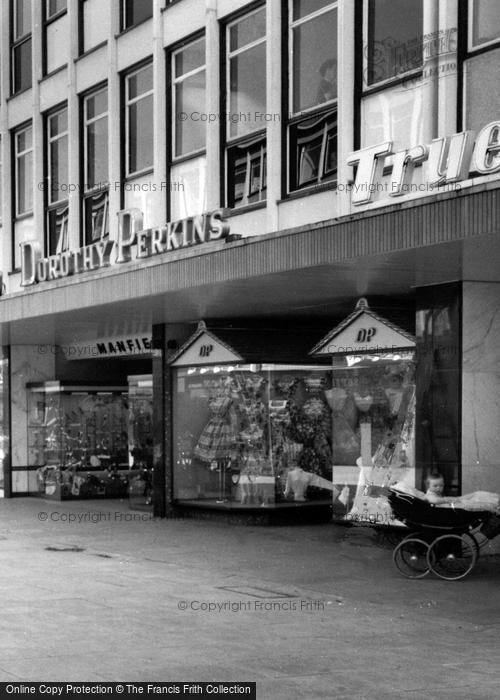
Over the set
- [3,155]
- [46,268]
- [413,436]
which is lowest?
[413,436]

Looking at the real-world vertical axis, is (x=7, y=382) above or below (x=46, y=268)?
below

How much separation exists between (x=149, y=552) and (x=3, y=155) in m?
12.4

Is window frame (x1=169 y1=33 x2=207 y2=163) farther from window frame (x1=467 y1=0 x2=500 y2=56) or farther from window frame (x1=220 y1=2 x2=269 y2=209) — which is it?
window frame (x1=467 y1=0 x2=500 y2=56)

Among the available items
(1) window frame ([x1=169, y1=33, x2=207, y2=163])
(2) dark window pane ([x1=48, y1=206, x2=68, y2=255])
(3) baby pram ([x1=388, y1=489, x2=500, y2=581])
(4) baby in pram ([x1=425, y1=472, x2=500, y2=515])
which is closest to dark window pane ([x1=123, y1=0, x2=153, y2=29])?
(1) window frame ([x1=169, y1=33, x2=207, y2=163])

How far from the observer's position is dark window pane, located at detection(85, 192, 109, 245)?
72.5 ft

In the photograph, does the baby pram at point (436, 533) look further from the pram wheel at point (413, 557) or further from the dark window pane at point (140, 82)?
the dark window pane at point (140, 82)

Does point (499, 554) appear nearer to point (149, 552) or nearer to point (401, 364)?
point (401, 364)

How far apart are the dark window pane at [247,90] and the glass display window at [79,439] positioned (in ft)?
30.1

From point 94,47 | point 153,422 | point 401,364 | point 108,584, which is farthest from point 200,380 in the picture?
point 108,584

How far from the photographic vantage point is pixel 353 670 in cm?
851

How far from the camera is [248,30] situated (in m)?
18.2

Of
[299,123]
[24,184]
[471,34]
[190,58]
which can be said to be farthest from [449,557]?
[24,184]

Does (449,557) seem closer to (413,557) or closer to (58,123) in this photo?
(413,557)

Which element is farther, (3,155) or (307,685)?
(3,155)
